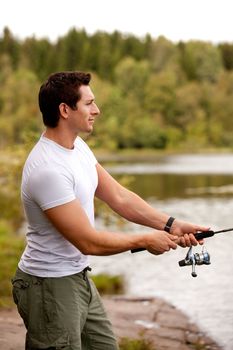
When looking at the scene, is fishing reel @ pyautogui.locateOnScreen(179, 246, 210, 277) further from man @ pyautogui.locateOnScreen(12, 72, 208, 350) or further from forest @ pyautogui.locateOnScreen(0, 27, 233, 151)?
forest @ pyautogui.locateOnScreen(0, 27, 233, 151)

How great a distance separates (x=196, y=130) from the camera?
8712 centimetres

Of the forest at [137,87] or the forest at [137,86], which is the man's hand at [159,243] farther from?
the forest at [137,86]

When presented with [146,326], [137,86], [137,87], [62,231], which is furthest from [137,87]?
[62,231]

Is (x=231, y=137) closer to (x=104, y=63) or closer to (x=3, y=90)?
(x=3, y=90)

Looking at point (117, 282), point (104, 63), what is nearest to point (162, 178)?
point (117, 282)

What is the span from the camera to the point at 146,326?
8906mm

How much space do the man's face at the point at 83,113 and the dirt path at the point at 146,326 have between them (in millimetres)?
3248

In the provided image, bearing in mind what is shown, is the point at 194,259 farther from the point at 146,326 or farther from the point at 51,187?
the point at 146,326

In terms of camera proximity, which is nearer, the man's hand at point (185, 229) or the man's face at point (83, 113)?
the man's face at point (83, 113)

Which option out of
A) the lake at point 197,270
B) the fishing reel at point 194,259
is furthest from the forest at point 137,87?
the fishing reel at point 194,259

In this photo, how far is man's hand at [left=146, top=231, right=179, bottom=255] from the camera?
11.3 ft

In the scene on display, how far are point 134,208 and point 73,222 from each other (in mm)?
727

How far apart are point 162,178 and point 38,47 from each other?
95.2m

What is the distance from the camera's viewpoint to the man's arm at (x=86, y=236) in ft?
10.9
